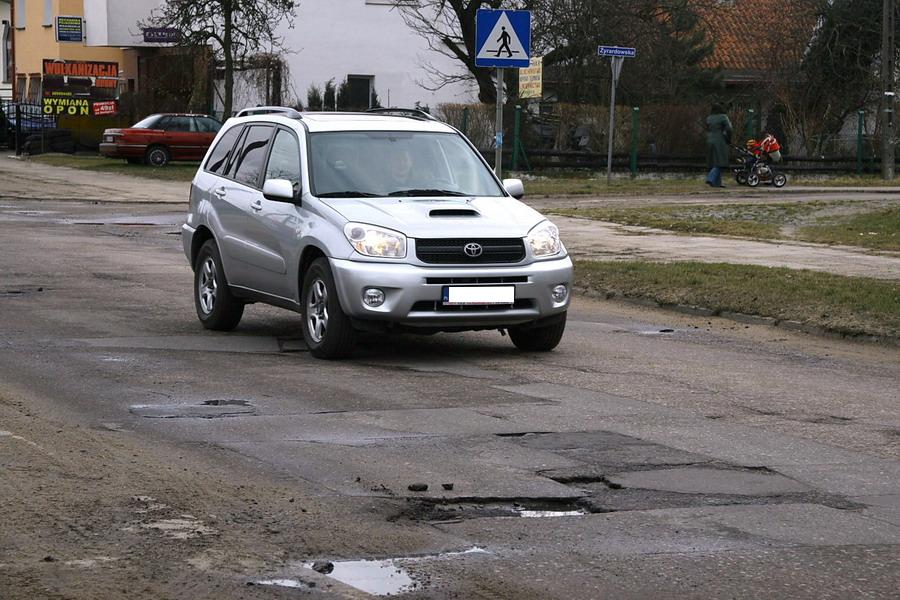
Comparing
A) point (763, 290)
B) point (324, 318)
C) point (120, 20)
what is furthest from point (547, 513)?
point (120, 20)

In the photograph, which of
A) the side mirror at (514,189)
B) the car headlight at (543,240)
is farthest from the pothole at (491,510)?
the side mirror at (514,189)

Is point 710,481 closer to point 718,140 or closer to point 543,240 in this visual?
point 543,240

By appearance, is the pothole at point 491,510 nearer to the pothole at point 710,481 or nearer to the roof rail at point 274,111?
the pothole at point 710,481

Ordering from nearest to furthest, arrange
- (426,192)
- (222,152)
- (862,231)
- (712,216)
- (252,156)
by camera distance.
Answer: (426,192) < (252,156) < (222,152) < (862,231) < (712,216)

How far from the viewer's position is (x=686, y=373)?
1070 cm

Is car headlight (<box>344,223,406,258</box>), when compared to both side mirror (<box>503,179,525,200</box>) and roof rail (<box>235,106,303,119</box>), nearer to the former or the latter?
side mirror (<box>503,179,525,200</box>)

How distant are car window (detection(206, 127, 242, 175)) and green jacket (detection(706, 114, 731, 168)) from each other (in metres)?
23.5

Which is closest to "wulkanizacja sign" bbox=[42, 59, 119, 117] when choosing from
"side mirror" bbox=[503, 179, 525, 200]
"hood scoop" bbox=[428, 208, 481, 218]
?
"side mirror" bbox=[503, 179, 525, 200]

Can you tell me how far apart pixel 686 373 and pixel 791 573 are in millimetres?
5080

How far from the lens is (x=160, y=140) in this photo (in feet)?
144

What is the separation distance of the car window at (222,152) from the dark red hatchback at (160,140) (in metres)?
30.6

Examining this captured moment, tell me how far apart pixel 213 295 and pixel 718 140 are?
80.6ft

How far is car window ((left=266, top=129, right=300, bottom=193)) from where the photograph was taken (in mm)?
11836

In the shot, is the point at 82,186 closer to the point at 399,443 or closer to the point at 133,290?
the point at 133,290
